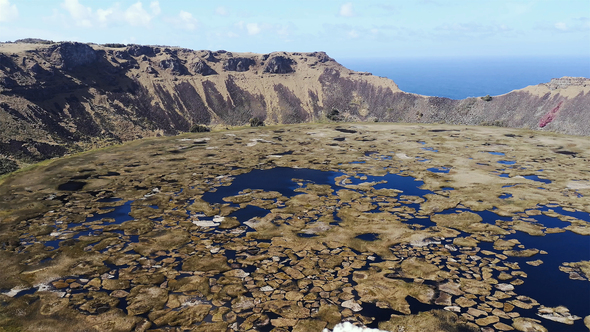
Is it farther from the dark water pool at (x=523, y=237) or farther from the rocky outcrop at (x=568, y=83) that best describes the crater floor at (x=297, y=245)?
the rocky outcrop at (x=568, y=83)

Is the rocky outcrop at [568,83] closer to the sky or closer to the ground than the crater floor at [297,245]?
closer to the sky

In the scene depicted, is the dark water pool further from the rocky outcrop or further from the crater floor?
the rocky outcrop

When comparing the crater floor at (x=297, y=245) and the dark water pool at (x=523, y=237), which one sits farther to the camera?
the dark water pool at (x=523, y=237)

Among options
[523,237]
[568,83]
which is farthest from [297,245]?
[568,83]

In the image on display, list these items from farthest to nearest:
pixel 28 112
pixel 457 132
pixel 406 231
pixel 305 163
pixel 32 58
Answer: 1. pixel 32 58
2. pixel 28 112
3. pixel 457 132
4. pixel 305 163
5. pixel 406 231

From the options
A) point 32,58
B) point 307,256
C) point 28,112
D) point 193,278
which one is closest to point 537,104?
point 307,256

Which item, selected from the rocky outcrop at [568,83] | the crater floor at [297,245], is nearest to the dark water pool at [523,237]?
the crater floor at [297,245]

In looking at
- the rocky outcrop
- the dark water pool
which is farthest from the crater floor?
the rocky outcrop

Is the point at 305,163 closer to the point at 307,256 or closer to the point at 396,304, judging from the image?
the point at 307,256
